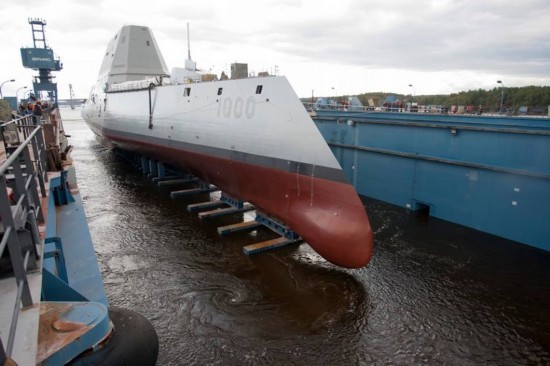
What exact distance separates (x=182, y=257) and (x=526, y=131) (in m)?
9.23

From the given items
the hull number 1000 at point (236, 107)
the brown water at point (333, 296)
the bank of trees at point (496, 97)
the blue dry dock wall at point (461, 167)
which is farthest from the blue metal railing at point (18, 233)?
the bank of trees at point (496, 97)

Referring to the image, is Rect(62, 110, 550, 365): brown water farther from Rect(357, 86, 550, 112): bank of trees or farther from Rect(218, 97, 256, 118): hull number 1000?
Rect(357, 86, 550, 112): bank of trees

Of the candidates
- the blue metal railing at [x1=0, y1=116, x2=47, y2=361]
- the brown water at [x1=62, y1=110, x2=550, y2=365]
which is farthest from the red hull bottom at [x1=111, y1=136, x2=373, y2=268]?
the blue metal railing at [x1=0, y1=116, x2=47, y2=361]

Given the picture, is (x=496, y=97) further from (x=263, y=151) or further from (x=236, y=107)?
(x=263, y=151)

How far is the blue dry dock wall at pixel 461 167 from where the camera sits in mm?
8945

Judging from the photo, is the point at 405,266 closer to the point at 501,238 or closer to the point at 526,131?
the point at 501,238

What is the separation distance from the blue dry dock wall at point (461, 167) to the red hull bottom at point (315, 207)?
15.6ft

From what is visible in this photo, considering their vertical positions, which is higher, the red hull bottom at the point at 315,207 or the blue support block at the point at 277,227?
the red hull bottom at the point at 315,207

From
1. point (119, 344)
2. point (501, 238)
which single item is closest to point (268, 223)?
point (501, 238)

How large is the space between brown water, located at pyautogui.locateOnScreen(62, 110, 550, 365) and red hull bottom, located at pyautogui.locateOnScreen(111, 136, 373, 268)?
70 centimetres

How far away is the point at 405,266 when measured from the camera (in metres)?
8.33

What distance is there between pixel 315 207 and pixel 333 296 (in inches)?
77.9

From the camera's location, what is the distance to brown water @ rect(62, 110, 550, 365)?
18.2 ft

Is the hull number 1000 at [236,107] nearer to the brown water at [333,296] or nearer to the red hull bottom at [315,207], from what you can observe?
the red hull bottom at [315,207]
